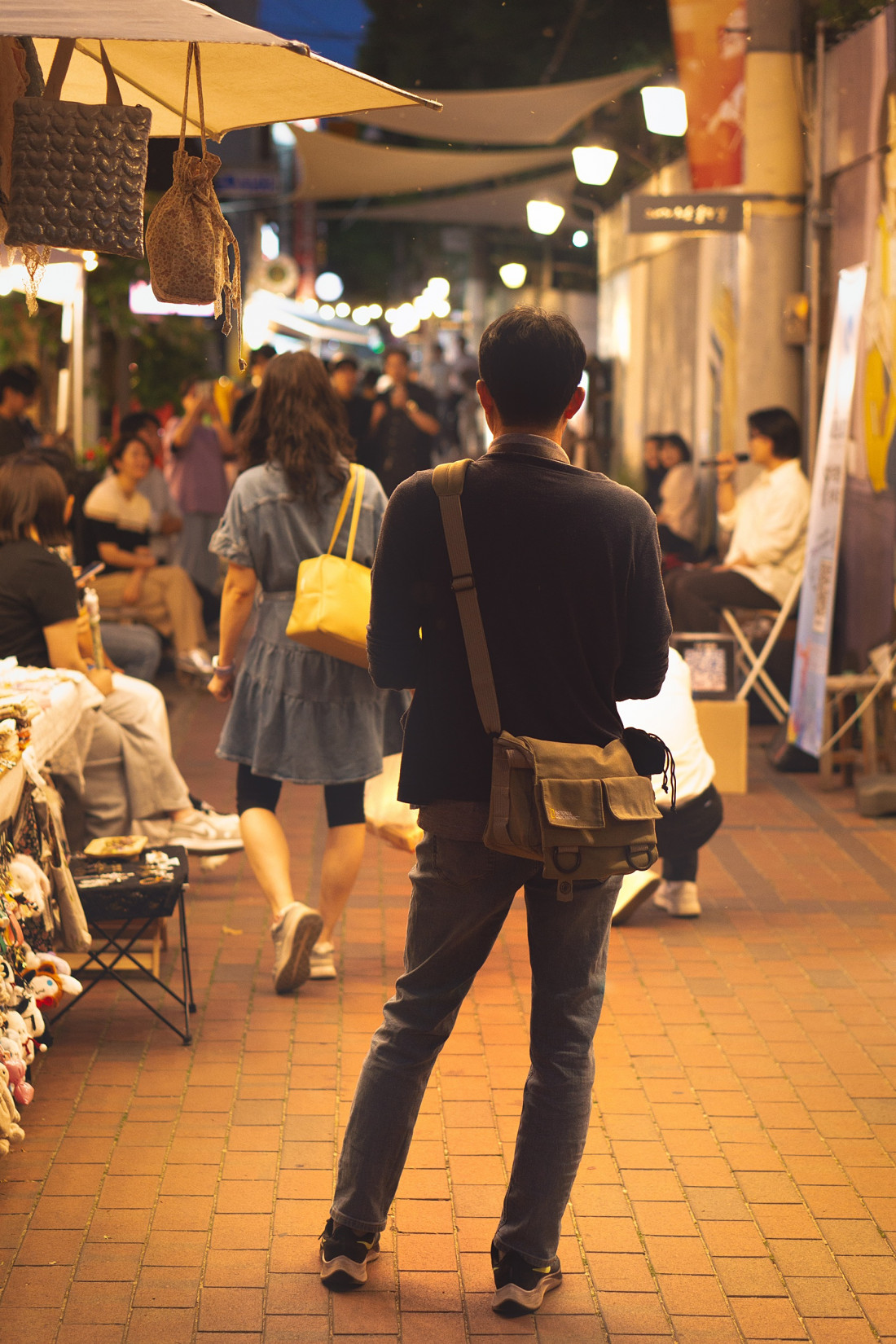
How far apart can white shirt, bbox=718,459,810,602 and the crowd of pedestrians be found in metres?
0.02

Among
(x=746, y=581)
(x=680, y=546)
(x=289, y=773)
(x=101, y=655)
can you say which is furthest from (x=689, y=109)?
(x=289, y=773)

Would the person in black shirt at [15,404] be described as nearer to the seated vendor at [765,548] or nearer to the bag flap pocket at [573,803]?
the seated vendor at [765,548]

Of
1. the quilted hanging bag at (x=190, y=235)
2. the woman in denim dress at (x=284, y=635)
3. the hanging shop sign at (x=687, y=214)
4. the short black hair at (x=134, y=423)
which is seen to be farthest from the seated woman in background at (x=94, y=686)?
the hanging shop sign at (x=687, y=214)

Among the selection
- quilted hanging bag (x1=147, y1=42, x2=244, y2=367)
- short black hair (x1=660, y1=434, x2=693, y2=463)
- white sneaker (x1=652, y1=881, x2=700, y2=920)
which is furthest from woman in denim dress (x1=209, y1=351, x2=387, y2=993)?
short black hair (x1=660, y1=434, x2=693, y2=463)

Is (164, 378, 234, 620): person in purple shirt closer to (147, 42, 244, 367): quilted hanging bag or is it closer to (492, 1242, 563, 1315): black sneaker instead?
(147, 42, 244, 367): quilted hanging bag

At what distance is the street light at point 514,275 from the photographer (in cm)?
2351

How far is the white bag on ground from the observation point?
5238mm

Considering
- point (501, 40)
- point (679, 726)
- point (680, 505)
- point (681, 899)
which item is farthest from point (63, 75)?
point (501, 40)

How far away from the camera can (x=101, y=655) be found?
6.66 m

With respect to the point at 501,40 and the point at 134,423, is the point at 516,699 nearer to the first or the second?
the point at 134,423

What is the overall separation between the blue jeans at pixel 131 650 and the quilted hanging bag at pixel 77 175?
5.46m

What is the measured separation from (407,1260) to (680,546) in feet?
28.8

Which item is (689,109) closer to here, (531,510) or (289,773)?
(289,773)

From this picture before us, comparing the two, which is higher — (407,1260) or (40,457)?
(40,457)
